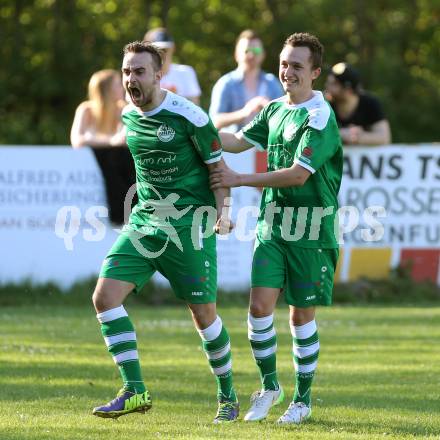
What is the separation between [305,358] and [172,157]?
149 centimetres

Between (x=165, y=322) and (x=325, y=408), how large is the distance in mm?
4809

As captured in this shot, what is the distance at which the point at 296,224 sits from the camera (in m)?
7.18

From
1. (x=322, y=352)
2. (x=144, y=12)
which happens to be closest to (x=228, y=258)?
(x=322, y=352)

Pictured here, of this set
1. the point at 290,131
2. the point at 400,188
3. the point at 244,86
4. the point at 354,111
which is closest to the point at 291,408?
the point at 290,131

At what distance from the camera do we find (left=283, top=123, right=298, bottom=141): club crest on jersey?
7.13 meters

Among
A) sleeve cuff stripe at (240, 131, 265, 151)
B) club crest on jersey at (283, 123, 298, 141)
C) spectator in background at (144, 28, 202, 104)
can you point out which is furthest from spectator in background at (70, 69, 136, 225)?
club crest on jersey at (283, 123, 298, 141)

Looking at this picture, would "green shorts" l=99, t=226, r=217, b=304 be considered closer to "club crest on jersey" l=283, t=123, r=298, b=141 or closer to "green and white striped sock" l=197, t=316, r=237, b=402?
"green and white striped sock" l=197, t=316, r=237, b=402

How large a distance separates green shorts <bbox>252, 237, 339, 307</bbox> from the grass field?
76 cm

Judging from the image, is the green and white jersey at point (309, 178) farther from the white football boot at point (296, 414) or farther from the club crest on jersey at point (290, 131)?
the white football boot at point (296, 414)

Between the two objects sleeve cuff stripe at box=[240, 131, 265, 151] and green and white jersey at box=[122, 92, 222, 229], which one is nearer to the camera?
green and white jersey at box=[122, 92, 222, 229]

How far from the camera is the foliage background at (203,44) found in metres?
29.8

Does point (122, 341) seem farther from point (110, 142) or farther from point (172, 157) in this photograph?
point (110, 142)

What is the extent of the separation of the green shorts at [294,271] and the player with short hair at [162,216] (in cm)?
30

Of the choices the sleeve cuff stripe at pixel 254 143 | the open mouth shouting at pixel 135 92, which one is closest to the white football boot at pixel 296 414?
the sleeve cuff stripe at pixel 254 143
